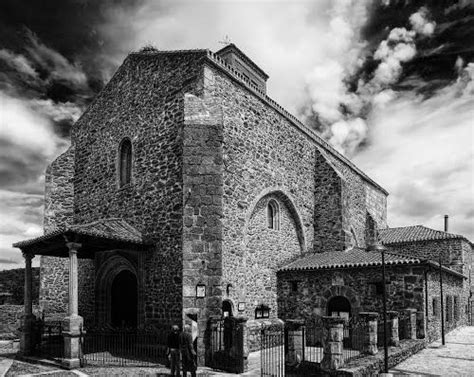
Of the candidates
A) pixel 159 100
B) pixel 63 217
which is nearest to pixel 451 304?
pixel 159 100

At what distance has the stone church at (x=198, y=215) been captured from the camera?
12.3 meters

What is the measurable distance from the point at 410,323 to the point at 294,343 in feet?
18.4

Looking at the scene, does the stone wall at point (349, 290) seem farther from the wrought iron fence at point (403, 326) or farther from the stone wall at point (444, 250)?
the stone wall at point (444, 250)

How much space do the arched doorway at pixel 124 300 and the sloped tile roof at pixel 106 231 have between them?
181cm

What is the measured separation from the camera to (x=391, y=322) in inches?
490

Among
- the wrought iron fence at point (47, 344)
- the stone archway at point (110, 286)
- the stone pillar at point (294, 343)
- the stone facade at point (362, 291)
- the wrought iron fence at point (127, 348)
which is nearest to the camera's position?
the stone pillar at point (294, 343)

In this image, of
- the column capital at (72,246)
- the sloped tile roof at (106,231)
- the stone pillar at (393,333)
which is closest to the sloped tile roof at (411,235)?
the stone pillar at (393,333)

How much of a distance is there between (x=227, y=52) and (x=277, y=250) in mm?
10470

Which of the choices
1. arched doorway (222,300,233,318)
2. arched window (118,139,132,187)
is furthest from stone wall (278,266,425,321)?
arched window (118,139,132,187)

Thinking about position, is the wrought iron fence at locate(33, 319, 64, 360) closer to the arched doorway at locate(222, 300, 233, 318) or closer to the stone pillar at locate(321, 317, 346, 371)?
the arched doorway at locate(222, 300, 233, 318)

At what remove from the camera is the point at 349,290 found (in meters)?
14.8

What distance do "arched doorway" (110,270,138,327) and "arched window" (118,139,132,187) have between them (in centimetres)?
340

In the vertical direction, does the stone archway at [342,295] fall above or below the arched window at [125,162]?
below

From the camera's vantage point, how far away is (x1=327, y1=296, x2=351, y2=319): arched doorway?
48.9 feet
